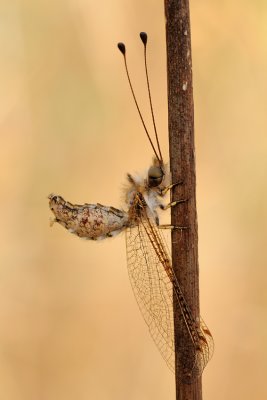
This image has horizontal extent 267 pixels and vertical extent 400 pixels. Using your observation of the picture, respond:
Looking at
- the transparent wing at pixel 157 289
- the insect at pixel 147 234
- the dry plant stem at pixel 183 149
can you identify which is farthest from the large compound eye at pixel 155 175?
the dry plant stem at pixel 183 149

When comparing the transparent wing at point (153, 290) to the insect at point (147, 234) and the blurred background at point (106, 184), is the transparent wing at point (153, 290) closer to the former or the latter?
the insect at point (147, 234)

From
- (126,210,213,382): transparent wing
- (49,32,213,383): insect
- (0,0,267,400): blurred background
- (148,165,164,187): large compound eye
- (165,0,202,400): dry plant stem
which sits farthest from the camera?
(0,0,267,400): blurred background

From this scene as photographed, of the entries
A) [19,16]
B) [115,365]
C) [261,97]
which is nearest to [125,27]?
[19,16]

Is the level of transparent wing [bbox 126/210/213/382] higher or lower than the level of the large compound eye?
lower

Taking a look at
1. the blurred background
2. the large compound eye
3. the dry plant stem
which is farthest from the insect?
the blurred background

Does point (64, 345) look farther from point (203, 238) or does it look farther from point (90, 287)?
point (203, 238)

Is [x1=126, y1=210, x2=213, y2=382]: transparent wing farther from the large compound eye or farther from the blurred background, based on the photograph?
the blurred background
